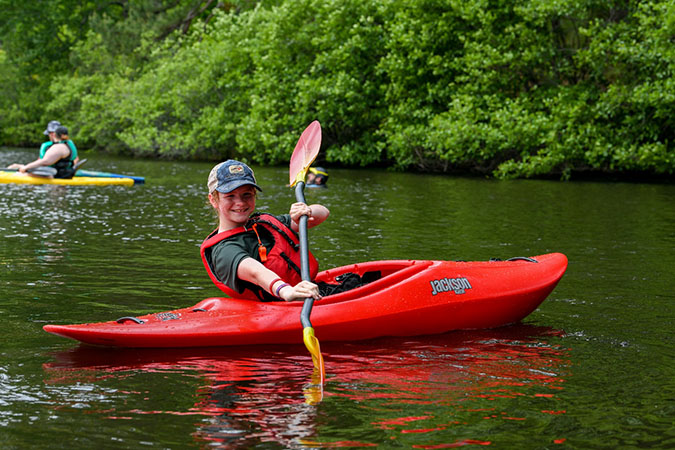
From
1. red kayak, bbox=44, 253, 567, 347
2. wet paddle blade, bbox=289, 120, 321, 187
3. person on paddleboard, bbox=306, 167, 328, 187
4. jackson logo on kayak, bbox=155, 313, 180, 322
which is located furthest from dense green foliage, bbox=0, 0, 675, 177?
jackson logo on kayak, bbox=155, 313, 180, 322

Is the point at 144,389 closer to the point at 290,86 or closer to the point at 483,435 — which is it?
the point at 483,435

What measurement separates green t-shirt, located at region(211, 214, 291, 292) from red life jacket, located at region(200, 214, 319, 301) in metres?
0.02

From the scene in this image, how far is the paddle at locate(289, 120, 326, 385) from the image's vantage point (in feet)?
12.3

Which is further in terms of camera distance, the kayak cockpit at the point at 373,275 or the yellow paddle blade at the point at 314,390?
the kayak cockpit at the point at 373,275

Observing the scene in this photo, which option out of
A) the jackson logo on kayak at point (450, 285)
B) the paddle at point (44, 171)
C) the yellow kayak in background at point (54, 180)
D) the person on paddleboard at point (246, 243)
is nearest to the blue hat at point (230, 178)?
the person on paddleboard at point (246, 243)

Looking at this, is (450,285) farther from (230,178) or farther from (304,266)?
(230,178)

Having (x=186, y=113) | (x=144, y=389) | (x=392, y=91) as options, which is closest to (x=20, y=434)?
(x=144, y=389)

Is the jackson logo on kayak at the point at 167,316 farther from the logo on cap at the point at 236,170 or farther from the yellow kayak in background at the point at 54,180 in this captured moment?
the yellow kayak in background at the point at 54,180

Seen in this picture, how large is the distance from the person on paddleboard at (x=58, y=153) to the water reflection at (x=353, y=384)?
9.52m

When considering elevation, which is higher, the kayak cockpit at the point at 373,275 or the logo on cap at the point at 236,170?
the logo on cap at the point at 236,170

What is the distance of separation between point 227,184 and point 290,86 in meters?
17.5

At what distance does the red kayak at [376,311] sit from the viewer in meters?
4.09

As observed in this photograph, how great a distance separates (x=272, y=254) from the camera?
13.9 feet

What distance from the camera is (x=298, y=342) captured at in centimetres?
427
